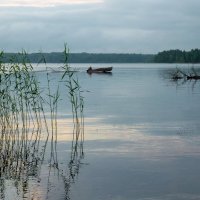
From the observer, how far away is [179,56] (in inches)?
7052

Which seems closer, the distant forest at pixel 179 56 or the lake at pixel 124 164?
the lake at pixel 124 164

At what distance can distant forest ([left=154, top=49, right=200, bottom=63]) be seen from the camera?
159 m

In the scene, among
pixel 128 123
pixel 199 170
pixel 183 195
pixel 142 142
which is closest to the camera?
pixel 183 195

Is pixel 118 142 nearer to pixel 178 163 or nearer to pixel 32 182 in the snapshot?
pixel 178 163

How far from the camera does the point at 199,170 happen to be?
14.6m

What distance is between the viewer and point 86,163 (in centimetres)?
1602

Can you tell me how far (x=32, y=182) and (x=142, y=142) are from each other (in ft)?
21.5

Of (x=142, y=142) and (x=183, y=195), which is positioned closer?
(x=183, y=195)

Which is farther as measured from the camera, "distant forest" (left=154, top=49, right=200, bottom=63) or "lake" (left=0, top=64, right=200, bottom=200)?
"distant forest" (left=154, top=49, right=200, bottom=63)

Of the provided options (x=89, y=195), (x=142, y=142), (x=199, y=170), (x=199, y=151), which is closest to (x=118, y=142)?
(x=142, y=142)

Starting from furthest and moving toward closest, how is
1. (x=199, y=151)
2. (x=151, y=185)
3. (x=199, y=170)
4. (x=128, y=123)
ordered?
(x=128, y=123), (x=199, y=151), (x=199, y=170), (x=151, y=185)

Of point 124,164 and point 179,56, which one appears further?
point 179,56

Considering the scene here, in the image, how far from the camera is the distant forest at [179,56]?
521 feet

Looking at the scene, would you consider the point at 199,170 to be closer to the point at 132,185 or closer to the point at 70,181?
the point at 132,185
